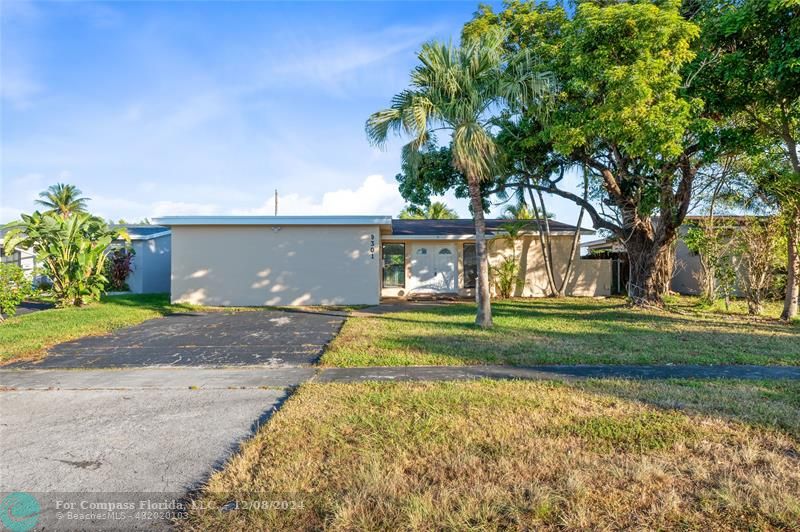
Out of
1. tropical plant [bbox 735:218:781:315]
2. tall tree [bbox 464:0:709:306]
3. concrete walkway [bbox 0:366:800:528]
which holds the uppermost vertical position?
tall tree [bbox 464:0:709:306]

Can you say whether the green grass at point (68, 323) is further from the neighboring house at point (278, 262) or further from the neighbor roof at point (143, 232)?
the neighbor roof at point (143, 232)

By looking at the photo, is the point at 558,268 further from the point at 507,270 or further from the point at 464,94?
the point at 464,94

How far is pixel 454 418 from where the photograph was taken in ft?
12.7

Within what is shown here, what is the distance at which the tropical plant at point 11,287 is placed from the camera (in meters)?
10.2

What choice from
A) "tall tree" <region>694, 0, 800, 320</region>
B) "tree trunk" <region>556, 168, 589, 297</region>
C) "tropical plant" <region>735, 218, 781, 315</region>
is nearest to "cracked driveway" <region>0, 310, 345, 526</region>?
"tall tree" <region>694, 0, 800, 320</region>

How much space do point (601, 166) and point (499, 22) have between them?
4.93 metres

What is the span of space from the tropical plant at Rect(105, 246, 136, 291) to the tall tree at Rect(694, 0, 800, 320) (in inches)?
776

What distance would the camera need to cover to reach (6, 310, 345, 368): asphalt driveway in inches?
254

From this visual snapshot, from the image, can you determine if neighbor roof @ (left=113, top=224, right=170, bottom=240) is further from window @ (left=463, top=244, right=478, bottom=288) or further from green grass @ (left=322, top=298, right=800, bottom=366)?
window @ (left=463, top=244, right=478, bottom=288)

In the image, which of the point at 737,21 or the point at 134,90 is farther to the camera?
the point at 134,90

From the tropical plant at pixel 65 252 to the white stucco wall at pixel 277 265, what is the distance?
2348 millimetres

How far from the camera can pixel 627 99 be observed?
8.03 meters

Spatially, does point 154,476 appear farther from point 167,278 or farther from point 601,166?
point 167,278

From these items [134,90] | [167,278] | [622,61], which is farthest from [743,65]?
[167,278]
